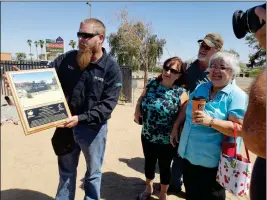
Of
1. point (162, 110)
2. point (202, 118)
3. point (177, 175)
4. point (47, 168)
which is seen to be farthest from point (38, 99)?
point (177, 175)

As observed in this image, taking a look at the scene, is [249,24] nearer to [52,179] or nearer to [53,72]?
[53,72]

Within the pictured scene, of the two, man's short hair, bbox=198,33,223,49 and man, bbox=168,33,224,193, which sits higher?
man's short hair, bbox=198,33,223,49

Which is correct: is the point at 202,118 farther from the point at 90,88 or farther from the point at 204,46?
the point at 204,46

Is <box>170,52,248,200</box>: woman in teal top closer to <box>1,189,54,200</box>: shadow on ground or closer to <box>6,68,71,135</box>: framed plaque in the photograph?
<box>6,68,71,135</box>: framed plaque

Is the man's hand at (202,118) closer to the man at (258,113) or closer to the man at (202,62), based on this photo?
the man at (258,113)

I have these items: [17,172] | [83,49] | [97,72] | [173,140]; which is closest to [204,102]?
[173,140]

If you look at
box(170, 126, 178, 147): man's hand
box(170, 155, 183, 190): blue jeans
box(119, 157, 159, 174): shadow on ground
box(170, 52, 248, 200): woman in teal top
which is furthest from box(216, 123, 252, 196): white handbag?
box(119, 157, 159, 174): shadow on ground

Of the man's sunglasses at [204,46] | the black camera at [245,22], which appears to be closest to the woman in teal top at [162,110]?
the man's sunglasses at [204,46]

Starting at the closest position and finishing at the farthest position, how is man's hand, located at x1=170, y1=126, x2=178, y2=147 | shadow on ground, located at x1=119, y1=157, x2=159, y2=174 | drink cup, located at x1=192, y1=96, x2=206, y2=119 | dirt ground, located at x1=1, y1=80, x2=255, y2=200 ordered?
drink cup, located at x1=192, y1=96, x2=206, y2=119 → man's hand, located at x1=170, y1=126, x2=178, y2=147 → dirt ground, located at x1=1, y1=80, x2=255, y2=200 → shadow on ground, located at x1=119, y1=157, x2=159, y2=174

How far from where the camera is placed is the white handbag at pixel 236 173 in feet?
6.05

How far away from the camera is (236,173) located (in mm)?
1856

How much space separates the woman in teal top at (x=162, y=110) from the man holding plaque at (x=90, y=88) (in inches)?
18.4

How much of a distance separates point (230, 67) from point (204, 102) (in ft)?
1.31

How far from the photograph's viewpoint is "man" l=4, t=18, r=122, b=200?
2359 millimetres
